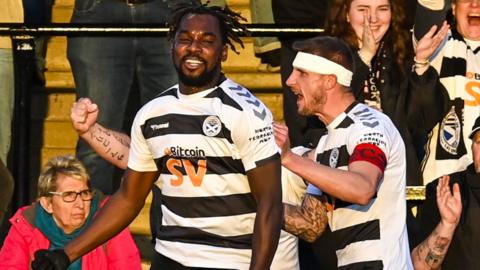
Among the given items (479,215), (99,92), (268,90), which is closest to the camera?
(479,215)

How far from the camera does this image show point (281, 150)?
7016 millimetres

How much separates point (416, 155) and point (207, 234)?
81.8 inches

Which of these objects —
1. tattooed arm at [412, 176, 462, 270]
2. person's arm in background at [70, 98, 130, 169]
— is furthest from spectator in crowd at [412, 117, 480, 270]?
person's arm in background at [70, 98, 130, 169]

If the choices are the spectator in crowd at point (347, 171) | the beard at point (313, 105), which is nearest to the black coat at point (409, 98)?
the spectator in crowd at point (347, 171)

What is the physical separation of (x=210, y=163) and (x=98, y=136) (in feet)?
5.43

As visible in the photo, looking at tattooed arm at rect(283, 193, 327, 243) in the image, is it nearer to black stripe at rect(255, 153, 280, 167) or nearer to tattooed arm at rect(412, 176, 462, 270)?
black stripe at rect(255, 153, 280, 167)

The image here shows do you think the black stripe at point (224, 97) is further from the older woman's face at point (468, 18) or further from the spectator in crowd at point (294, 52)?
the older woman's face at point (468, 18)

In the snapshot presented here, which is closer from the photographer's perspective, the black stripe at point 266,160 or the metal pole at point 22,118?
the black stripe at point 266,160

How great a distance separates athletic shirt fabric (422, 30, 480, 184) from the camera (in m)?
8.65

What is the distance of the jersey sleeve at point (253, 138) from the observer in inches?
271

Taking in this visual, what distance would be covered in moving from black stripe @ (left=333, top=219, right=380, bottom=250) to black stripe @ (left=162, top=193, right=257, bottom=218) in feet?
2.20

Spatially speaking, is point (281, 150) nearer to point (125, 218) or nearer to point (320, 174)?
point (320, 174)

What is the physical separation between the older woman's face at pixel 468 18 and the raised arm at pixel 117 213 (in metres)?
2.30

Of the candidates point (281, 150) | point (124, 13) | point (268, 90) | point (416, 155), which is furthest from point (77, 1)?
point (281, 150)
